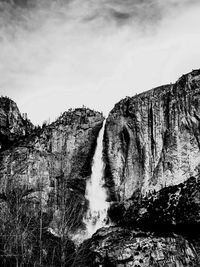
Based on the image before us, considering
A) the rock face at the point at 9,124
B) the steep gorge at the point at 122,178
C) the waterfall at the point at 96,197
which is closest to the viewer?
the steep gorge at the point at 122,178

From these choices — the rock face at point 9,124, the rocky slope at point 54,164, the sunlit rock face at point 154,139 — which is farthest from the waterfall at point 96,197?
the rock face at point 9,124

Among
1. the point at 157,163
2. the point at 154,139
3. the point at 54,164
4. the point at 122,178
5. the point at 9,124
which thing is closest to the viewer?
the point at 157,163

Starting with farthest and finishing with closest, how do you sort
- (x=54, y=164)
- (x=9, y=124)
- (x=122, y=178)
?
(x=9, y=124)
(x=54, y=164)
(x=122, y=178)

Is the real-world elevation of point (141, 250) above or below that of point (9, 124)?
below

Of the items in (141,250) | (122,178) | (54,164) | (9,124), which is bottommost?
(141,250)

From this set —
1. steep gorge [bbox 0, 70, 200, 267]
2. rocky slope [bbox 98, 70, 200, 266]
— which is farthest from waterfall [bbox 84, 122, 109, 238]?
rocky slope [bbox 98, 70, 200, 266]

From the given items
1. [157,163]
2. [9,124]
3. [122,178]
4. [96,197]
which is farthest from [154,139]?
[9,124]

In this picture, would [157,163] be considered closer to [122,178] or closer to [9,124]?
[122,178]

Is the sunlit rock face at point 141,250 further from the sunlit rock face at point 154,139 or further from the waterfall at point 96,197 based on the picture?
the waterfall at point 96,197
